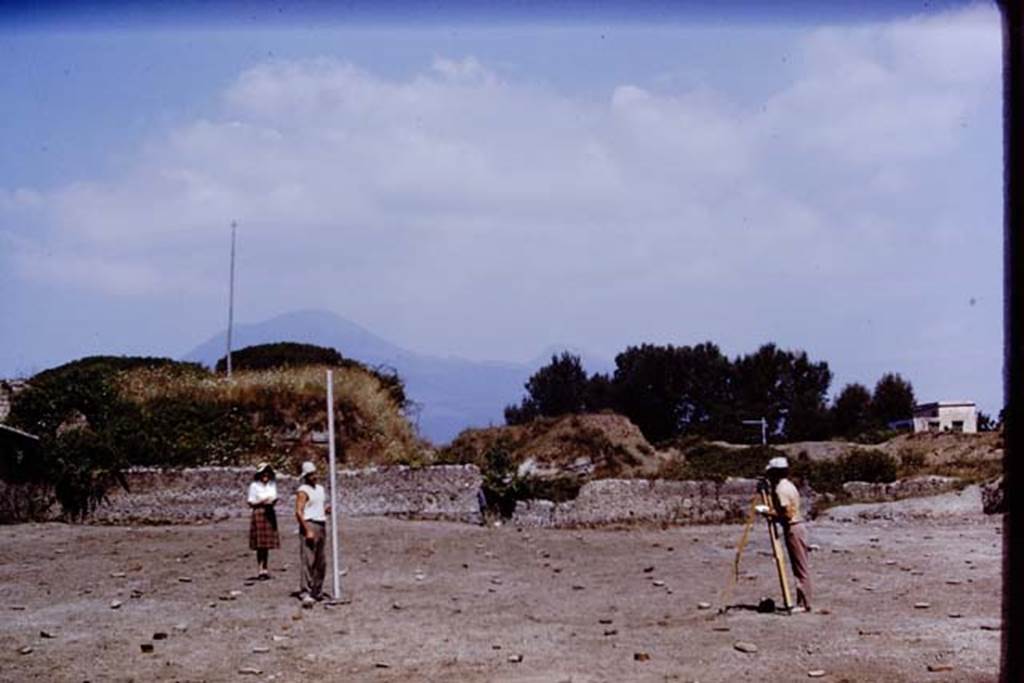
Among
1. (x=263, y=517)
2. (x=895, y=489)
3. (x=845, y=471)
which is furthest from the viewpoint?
(x=845, y=471)

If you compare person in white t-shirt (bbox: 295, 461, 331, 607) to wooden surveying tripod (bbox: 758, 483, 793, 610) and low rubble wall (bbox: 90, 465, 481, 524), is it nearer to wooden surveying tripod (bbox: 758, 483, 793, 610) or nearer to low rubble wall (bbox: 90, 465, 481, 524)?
wooden surveying tripod (bbox: 758, 483, 793, 610)

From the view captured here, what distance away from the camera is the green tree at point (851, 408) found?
210 feet

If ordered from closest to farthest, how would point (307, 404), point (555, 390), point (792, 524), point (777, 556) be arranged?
point (792, 524) < point (777, 556) < point (307, 404) < point (555, 390)

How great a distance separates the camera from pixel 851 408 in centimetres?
6575

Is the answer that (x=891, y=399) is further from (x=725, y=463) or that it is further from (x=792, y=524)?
(x=792, y=524)

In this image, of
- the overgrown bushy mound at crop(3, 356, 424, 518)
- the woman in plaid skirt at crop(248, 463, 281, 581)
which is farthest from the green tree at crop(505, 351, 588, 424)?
the woman in plaid skirt at crop(248, 463, 281, 581)

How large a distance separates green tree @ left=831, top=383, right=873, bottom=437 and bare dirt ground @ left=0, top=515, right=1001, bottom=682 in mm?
42945

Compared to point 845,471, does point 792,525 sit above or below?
below

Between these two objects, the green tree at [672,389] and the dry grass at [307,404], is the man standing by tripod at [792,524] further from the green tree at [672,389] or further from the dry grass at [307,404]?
the green tree at [672,389]

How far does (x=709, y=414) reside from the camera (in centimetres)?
6719

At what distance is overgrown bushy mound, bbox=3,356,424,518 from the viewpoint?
2495cm

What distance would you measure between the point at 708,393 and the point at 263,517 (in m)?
Answer: 54.7

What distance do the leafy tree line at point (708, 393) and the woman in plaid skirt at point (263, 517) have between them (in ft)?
162

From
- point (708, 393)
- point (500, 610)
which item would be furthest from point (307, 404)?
point (708, 393)
